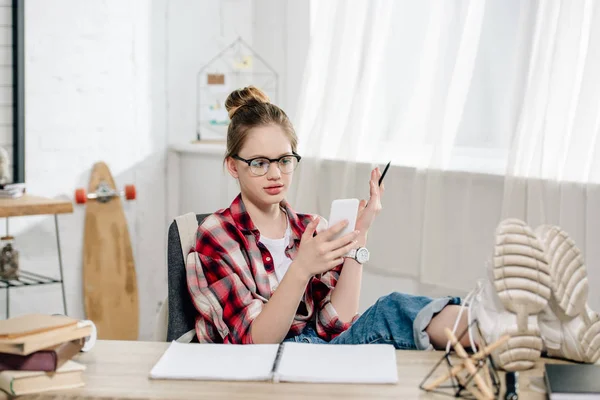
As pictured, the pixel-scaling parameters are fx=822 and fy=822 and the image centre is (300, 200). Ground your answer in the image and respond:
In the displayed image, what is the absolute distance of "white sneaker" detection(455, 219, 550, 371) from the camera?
4.13ft

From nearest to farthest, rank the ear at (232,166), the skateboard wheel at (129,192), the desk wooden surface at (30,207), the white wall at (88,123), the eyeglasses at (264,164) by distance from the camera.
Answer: the eyeglasses at (264,164) → the ear at (232,166) → the desk wooden surface at (30,207) → the white wall at (88,123) → the skateboard wheel at (129,192)

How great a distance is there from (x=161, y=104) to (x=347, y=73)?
107 centimetres

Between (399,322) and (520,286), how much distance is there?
1.11 ft

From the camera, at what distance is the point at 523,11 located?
2424 millimetres

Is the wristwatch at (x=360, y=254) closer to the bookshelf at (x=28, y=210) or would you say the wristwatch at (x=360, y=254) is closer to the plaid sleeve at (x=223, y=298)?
the plaid sleeve at (x=223, y=298)

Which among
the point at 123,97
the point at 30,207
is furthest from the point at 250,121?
the point at 123,97

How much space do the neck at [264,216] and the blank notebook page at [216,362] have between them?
0.45 metres

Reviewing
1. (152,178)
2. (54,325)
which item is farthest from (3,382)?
(152,178)

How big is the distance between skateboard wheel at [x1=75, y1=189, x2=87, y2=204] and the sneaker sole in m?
2.47

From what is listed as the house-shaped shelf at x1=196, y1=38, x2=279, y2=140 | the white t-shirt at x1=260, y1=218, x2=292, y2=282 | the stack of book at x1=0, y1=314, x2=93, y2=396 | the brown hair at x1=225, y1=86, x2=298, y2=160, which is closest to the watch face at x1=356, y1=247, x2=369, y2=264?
the white t-shirt at x1=260, y1=218, x2=292, y2=282

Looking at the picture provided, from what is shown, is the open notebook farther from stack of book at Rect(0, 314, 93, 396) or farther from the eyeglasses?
the eyeglasses

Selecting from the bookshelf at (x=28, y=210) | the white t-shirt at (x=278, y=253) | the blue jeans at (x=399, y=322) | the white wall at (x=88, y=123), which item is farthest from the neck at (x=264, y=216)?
the white wall at (x=88, y=123)

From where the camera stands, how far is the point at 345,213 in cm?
149

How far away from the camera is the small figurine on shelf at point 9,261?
3.01 metres
